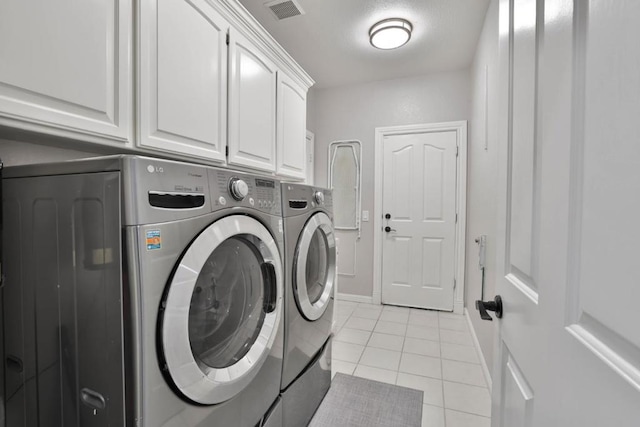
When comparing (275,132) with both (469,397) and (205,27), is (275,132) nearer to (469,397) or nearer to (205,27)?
(205,27)

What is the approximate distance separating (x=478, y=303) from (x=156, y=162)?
1017mm

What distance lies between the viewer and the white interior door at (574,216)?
0.33m

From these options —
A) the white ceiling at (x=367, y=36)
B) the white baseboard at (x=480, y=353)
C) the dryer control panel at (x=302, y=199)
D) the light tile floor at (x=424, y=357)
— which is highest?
the white ceiling at (x=367, y=36)

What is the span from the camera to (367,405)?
1.74 meters

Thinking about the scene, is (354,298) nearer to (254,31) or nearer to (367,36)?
(367,36)

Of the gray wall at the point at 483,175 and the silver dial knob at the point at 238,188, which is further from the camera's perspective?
the gray wall at the point at 483,175

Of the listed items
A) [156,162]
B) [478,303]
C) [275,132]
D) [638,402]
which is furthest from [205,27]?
[638,402]

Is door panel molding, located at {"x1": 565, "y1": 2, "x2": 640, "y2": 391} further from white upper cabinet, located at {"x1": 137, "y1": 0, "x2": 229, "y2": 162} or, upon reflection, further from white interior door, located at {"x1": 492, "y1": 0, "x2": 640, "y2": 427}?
white upper cabinet, located at {"x1": 137, "y1": 0, "x2": 229, "y2": 162}

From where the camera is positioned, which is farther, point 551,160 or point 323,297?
point 323,297

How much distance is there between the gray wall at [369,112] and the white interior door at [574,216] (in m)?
2.72

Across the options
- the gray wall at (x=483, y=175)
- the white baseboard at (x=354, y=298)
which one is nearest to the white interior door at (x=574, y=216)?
the gray wall at (x=483, y=175)

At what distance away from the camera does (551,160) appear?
0.53 metres

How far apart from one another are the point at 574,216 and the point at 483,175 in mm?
2114

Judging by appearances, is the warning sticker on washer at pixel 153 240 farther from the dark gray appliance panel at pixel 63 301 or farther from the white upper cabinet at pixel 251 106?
the white upper cabinet at pixel 251 106
